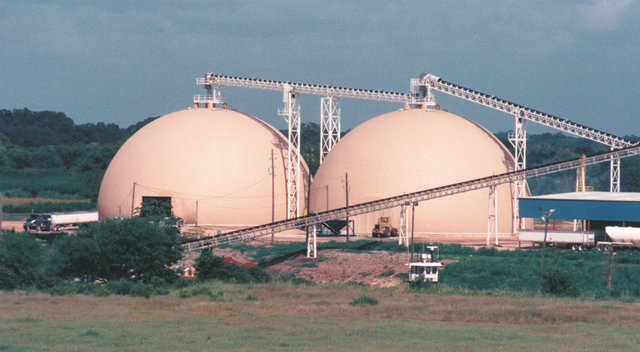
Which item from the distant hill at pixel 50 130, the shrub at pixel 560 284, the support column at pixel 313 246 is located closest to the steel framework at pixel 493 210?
the support column at pixel 313 246

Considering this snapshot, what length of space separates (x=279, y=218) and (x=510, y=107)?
17.7 m

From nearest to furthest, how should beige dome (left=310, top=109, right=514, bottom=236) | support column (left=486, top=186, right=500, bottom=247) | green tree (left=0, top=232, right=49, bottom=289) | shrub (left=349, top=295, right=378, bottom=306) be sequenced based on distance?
shrub (left=349, top=295, right=378, bottom=306) → green tree (left=0, top=232, right=49, bottom=289) → support column (left=486, top=186, right=500, bottom=247) → beige dome (left=310, top=109, right=514, bottom=236)

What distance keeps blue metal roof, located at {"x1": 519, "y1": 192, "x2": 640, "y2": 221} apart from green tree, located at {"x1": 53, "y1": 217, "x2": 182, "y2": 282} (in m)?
23.8

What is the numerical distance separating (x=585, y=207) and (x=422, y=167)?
36.6 feet

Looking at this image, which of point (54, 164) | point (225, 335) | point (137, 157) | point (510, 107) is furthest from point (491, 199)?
point (54, 164)

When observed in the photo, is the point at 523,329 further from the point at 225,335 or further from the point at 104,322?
the point at 104,322

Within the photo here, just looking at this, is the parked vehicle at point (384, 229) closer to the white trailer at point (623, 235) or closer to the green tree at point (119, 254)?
the white trailer at point (623, 235)

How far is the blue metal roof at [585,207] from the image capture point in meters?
57.2

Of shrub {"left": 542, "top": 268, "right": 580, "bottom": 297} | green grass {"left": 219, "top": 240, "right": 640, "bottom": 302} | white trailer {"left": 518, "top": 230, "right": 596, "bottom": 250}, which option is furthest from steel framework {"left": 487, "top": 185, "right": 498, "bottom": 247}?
shrub {"left": 542, "top": 268, "right": 580, "bottom": 297}

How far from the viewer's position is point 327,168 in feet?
225

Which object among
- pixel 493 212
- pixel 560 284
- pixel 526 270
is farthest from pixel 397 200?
pixel 560 284

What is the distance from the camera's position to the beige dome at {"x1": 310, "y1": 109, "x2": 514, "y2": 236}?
62969 mm

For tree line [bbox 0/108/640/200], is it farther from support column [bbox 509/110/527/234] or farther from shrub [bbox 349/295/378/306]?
shrub [bbox 349/295/378/306]

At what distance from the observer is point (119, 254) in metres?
45.0
